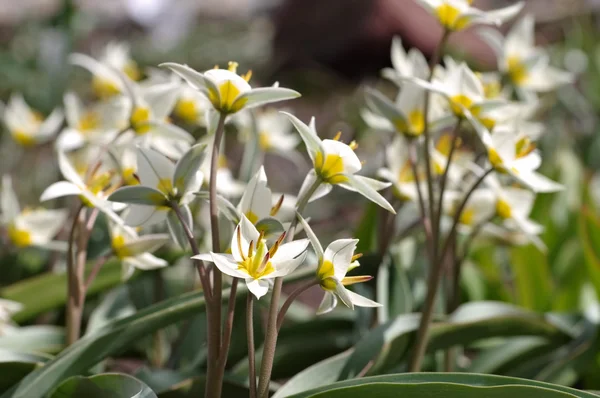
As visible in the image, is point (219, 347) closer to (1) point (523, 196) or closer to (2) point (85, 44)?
(1) point (523, 196)

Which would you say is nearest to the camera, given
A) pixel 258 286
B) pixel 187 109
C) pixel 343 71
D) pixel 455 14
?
pixel 258 286

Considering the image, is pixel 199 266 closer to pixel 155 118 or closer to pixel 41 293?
pixel 155 118

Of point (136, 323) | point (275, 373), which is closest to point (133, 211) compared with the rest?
point (136, 323)

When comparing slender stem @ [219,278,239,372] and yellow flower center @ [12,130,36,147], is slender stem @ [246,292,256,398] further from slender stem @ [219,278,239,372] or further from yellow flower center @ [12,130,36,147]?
yellow flower center @ [12,130,36,147]

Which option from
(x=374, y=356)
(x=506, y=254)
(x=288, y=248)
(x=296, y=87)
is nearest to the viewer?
(x=288, y=248)

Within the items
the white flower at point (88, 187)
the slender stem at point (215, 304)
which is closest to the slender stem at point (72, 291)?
the white flower at point (88, 187)

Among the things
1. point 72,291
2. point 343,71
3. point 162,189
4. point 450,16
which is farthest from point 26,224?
point 343,71
